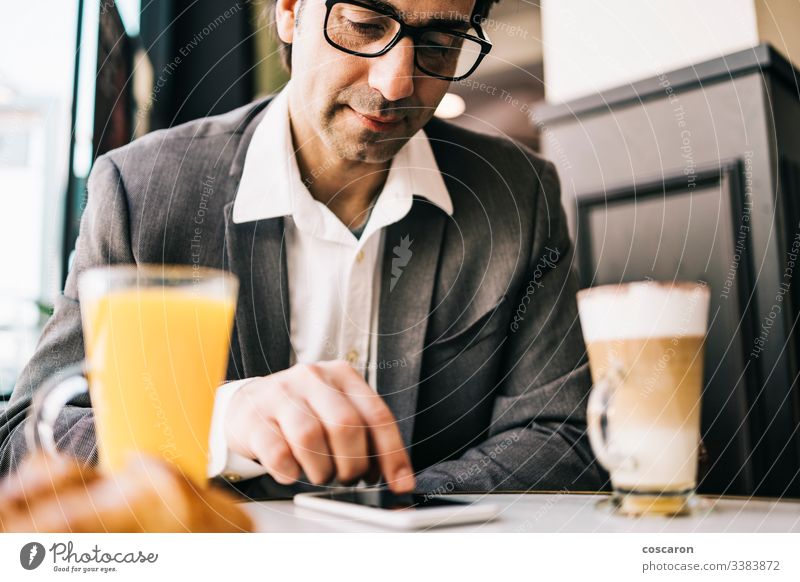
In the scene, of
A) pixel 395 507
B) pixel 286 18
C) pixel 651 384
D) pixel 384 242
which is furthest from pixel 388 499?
pixel 286 18

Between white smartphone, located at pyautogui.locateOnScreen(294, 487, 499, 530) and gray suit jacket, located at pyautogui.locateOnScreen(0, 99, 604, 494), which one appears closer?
white smartphone, located at pyautogui.locateOnScreen(294, 487, 499, 530)

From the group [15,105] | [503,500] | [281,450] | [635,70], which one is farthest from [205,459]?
[635,70]

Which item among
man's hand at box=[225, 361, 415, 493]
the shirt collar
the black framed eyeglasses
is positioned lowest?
man's hand at box=[225, 361, 415, 493]

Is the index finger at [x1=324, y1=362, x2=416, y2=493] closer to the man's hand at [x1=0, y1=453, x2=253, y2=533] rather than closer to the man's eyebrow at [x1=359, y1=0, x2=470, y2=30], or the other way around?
the man's hand at [x1=0, y1=453, x2=253, y2=533]

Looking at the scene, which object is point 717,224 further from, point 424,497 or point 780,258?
point 424,497

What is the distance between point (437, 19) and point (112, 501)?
1.09 feet

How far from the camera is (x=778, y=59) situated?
0.56 meters

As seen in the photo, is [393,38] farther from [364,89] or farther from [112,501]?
[112,501]

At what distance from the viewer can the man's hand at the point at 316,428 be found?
284 millimetres

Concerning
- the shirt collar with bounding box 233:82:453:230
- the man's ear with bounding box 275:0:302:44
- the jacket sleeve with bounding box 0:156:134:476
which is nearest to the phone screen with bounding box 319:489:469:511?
the jacket sleeve with bounding box 0:156:134:476

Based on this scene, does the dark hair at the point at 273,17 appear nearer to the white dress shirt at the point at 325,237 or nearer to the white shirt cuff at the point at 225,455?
the white dress shirt at the point at 325,237

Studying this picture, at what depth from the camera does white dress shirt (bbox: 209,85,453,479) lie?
1.43 ft

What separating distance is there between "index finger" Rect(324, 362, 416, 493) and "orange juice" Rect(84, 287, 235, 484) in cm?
7
